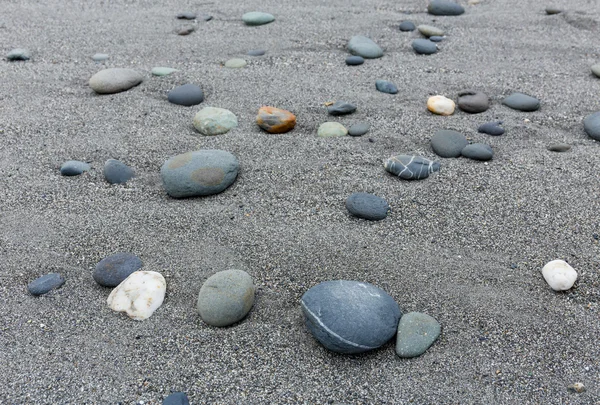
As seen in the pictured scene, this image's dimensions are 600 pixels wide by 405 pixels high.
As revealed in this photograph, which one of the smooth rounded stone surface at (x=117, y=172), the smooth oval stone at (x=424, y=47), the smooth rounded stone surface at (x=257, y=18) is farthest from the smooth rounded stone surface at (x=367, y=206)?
the smooth rounded stone surface at (x=257, y=18)

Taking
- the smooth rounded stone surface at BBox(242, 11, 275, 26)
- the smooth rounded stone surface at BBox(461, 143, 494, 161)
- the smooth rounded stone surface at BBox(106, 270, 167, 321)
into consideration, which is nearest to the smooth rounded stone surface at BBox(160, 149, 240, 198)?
the smooth rounded stone surface at BBox(106, 270, 167, 321)

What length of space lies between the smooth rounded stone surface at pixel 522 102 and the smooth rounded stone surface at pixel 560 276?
118 cm

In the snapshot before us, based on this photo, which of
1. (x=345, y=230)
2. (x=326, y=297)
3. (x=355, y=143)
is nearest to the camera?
(x=326, y=297)

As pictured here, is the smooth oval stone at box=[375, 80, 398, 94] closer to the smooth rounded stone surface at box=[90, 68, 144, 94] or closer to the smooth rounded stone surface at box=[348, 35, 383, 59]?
the smooth rounded stone surface at box=[348, 35, 383, 59]

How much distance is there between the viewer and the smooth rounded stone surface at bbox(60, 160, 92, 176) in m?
2.38

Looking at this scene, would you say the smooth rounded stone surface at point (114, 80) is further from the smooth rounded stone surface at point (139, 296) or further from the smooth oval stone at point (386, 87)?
the smooth rounded stone surface at point (139, 296)

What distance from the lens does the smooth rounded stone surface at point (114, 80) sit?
300 cm

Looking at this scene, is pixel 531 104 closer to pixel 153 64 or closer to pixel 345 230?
pixel 345 230

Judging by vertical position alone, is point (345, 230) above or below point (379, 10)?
below

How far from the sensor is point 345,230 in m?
2.07

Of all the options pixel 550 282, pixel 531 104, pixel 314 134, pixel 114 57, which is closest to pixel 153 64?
pixel 114 57

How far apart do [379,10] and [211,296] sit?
2.92 m

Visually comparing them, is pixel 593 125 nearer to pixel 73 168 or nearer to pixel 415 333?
pixel 415 333

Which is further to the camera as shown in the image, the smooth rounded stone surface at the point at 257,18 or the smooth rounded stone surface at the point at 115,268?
the smooth rounded stone surface at the point at 257,18
